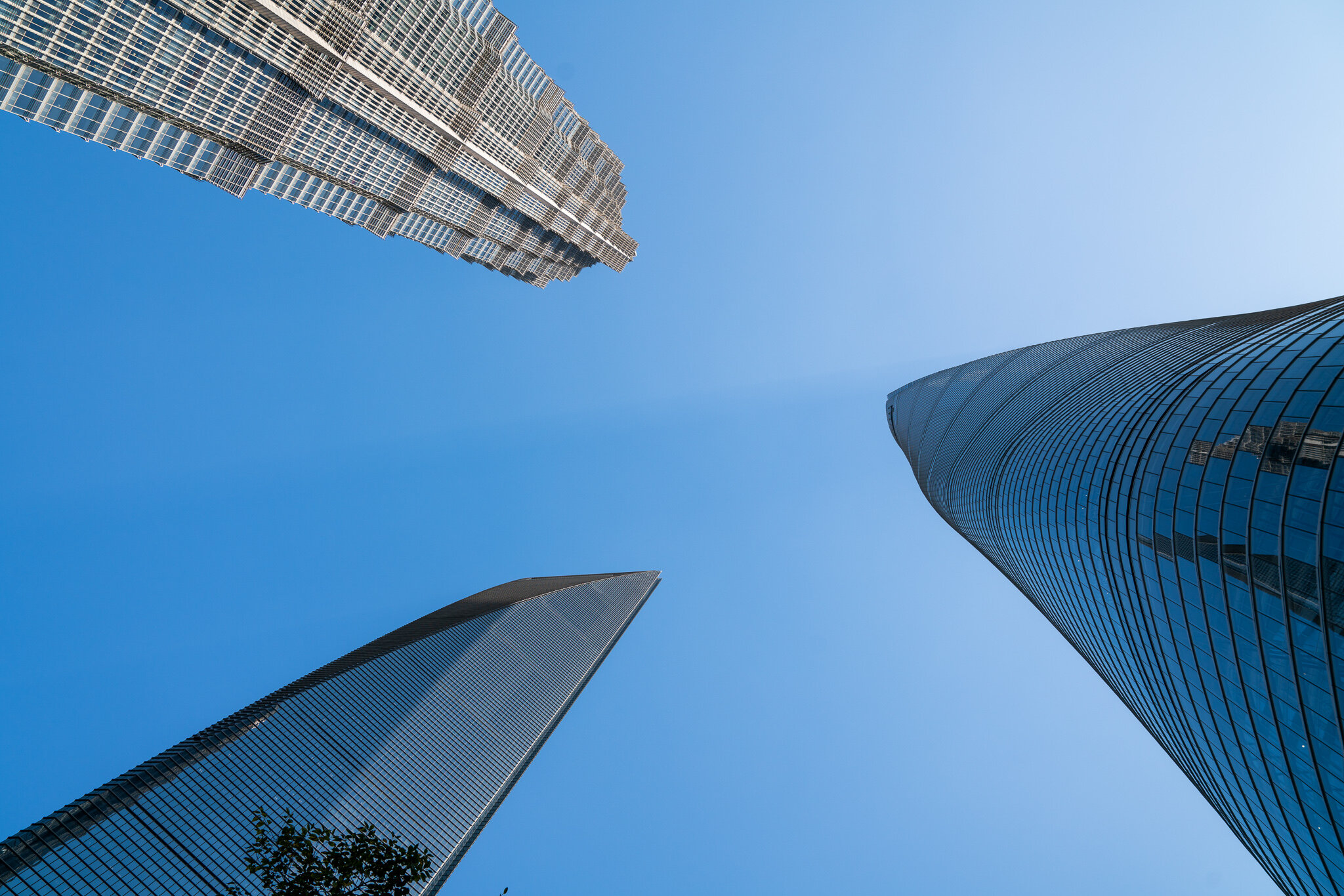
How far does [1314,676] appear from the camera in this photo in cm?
2797

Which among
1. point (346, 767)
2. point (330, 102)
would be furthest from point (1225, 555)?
point (346, 767)

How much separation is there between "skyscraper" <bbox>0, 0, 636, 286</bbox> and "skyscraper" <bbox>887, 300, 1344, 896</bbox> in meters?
101

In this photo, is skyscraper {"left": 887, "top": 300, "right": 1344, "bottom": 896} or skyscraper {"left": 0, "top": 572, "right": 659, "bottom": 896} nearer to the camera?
skyscraper {"left": 887, "top": 300, "right": 1344, "bottom": 896}

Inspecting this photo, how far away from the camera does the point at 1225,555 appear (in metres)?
32.5

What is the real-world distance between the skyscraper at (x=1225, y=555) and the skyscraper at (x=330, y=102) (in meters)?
101

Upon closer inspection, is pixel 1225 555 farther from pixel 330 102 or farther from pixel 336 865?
pixel 330 102

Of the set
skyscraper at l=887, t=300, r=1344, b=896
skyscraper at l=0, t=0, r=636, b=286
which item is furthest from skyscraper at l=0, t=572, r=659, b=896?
skyscraper at l=0, t=0, r=636, b=286

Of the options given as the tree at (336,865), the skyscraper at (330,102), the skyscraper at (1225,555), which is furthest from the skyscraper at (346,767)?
the skyscraper at (330,102)

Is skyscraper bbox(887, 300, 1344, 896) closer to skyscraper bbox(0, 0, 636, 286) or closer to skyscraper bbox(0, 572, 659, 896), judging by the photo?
skyscraper bbox(0, 572, 659, 896)

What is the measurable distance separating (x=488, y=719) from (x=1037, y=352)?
146327mm

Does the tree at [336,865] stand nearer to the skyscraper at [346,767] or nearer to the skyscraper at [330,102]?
the skyscraper at [346,767]

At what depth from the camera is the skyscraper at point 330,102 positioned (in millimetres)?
62719

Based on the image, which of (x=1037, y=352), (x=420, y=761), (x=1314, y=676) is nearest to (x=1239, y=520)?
(x=1314, y=676)

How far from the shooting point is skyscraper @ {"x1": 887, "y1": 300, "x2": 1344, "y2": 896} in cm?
2783
